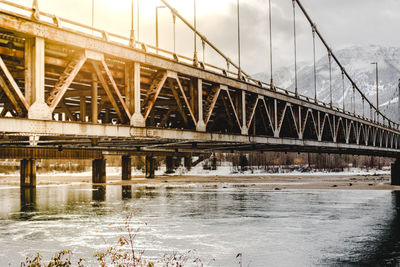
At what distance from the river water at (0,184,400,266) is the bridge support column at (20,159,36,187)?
27.5 meters

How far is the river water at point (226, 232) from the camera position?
15.9 metres

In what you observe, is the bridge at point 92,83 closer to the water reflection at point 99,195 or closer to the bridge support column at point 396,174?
the water reflection at point 99,195

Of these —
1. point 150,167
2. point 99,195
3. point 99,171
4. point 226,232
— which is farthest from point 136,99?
point 150,167

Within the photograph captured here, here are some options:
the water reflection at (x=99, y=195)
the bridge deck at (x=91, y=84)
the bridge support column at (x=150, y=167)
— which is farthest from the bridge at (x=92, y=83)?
the bridge support column at (x=150, y=167)

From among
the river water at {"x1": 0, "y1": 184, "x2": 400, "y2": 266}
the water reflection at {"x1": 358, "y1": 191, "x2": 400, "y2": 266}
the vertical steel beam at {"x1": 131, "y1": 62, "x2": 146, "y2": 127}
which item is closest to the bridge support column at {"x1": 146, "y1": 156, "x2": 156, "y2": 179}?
the river water at {"x1": 0, "y1": 184, "x2": 400, "y2": 266}

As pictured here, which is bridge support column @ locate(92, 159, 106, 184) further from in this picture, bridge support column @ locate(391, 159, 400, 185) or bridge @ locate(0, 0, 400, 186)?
bridge support column @ locate(391, 159, 400, 185)

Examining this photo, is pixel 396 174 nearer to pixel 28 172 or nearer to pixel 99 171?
pixel 99 171

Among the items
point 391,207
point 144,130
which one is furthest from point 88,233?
point 391,207

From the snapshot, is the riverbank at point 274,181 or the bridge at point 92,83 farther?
the riverbank at point 274,181

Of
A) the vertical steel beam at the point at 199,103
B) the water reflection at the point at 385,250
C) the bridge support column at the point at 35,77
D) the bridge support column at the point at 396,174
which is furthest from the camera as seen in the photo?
the bridge support column at the point at 396,174

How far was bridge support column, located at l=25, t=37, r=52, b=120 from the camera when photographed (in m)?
Result: 18.7

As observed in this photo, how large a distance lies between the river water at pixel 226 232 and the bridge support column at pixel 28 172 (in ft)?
90.1

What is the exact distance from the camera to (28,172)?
60156 mm

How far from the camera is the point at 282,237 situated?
19.4 meters
